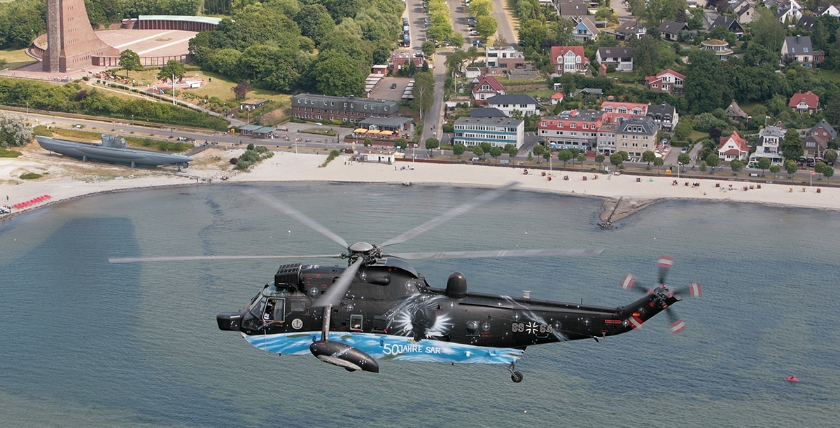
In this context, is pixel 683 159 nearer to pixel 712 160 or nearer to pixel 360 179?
pixel 712 160

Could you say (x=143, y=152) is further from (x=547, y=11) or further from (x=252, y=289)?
(x=547, y=11)

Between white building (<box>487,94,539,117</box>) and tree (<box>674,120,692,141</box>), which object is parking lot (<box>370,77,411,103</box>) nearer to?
white building (<box>487,94,539,117</box>)

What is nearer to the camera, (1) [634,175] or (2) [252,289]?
(2) [252,289]

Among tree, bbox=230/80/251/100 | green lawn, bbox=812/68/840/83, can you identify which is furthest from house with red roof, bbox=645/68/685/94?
tree, bbox=230/80/251/100

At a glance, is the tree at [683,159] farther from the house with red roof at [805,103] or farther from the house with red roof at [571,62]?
the house with red roof at [571,62]

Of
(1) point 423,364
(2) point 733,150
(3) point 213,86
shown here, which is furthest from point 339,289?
(3) point 213,86

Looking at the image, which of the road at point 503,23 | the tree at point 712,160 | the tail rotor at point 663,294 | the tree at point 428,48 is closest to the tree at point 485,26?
the road at point 503,23

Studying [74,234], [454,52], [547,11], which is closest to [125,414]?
[74,234]
